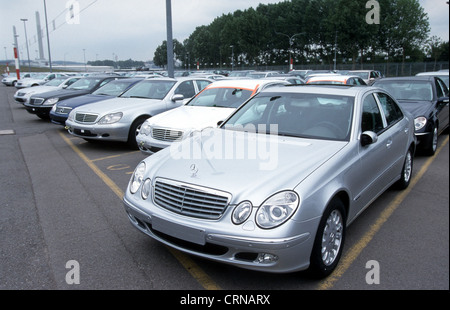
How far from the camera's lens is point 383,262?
129 inches

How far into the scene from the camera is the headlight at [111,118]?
789cm

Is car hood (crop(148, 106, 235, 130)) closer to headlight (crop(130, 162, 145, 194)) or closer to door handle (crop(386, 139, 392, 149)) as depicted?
headlight (crop(130, 162, 145, 194))

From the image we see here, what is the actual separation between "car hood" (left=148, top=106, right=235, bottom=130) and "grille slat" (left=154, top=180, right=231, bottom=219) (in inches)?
134

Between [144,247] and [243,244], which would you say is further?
[144,247]

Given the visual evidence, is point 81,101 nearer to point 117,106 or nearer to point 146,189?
point 117,106

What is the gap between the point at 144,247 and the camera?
363 cm

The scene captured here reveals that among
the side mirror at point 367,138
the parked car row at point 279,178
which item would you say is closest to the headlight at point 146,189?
the parked car row at point 279,178

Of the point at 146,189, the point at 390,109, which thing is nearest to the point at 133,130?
the point at 146,189

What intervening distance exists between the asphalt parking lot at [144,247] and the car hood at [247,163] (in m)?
0.81

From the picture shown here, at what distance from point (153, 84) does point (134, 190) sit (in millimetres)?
6375

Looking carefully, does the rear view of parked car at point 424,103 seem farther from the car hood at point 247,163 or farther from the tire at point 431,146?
the car hood at point 247,163

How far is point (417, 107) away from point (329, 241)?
5.38m

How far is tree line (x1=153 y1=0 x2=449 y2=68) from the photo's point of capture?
5456cm
